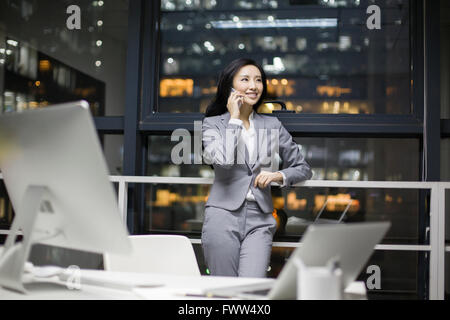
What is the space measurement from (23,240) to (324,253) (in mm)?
701

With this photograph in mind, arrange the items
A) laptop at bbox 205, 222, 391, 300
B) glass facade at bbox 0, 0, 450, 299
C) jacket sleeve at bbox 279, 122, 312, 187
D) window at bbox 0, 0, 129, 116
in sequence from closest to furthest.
Answer: laptop at bbox 205, 222, 391, 300, jacket sleeve at bbox 279, 122, 312, 187, glass facade at bbox 0, 0, 450, 299, window at bbox 0, 0, 129, 116

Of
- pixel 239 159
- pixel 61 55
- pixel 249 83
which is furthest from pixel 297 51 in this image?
pixel 61 55

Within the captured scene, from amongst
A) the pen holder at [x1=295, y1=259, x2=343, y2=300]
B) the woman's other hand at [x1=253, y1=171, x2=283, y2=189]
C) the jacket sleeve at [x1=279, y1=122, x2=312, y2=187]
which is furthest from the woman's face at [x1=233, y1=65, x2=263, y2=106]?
the pen holder at [x1=295, y1=259, x2=343, y2=300]

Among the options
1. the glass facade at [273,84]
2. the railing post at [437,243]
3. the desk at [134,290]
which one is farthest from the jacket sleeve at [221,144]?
the railing post at [437,243]

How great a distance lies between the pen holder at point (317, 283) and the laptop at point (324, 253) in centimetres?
2

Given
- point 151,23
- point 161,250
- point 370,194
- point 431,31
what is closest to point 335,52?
point 431,31

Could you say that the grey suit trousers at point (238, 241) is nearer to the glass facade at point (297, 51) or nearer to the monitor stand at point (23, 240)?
the glass facade at point (297, 51)

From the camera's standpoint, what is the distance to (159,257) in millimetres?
1701

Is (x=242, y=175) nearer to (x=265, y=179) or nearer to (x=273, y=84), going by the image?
(x=265, y=179)

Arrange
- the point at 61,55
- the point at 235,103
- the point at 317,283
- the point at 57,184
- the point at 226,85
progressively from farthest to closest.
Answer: the point at 61,55, the point at 226,85, the point at 235,103, the point at 57,184, the point at 317,283

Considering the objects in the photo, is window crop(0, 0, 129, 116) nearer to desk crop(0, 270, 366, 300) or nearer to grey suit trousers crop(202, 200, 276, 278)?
grey suit trousers crop(202, 200, 276, 278)

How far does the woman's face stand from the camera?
236cm

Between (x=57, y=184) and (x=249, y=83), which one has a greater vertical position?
(x=249, y=83)

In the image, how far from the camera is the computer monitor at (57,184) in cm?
104
